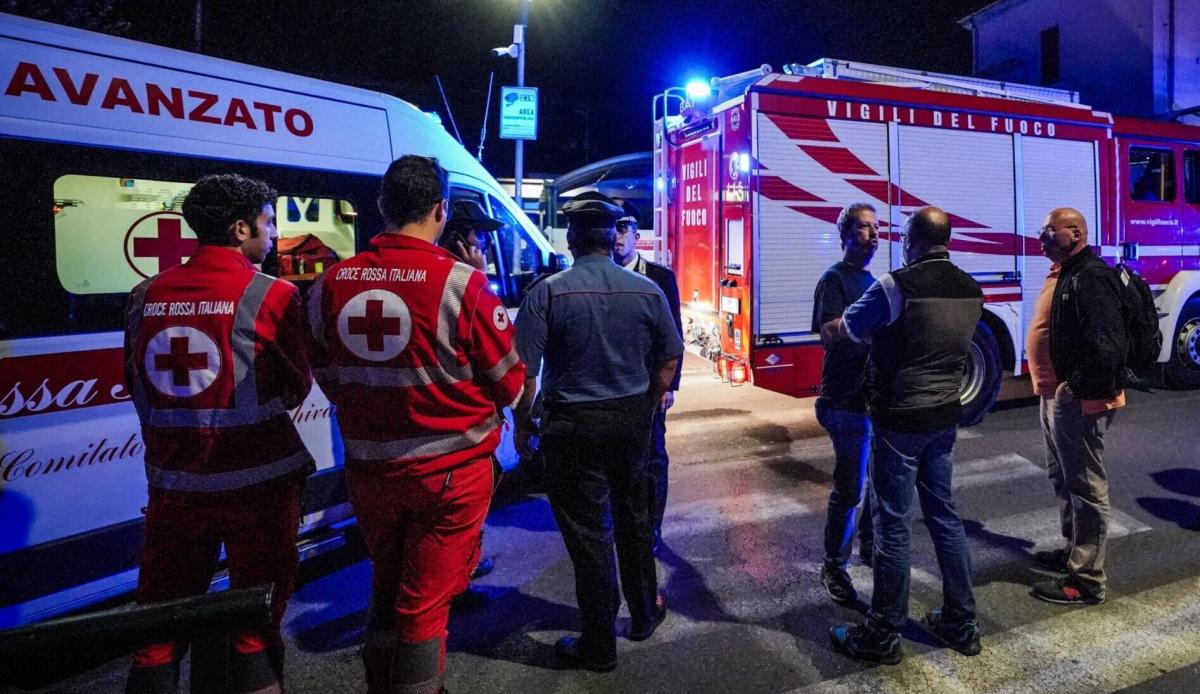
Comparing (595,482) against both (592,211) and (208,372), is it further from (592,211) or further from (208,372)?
(208,372)

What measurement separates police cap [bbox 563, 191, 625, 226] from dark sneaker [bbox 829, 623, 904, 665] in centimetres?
199

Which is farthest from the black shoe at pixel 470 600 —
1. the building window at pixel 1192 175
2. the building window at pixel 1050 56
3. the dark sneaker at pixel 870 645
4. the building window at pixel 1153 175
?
the building window at pixel 1050 56

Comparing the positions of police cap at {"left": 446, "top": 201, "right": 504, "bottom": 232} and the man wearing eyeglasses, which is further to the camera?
police cap at {"left": 446, "top": 201, "right": 504, "bottom": 232}

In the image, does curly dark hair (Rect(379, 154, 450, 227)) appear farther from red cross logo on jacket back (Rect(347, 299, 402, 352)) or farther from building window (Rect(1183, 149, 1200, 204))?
building window (Rect(1183, 149, 1200, 204))

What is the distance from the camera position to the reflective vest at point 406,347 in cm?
206

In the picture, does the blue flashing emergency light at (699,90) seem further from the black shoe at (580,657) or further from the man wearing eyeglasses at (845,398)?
the black shoe at (580,657)

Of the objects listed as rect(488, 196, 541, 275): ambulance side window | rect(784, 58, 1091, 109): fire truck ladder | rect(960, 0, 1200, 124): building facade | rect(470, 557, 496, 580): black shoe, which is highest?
rect(960, 0, 1200, 124): building facade

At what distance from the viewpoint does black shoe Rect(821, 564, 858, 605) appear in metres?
3.45

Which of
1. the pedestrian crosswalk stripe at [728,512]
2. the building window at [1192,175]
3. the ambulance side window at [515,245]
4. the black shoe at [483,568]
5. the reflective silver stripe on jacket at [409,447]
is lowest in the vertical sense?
the black shoe at [483,568]

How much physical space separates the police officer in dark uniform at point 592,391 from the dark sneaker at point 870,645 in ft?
3.23

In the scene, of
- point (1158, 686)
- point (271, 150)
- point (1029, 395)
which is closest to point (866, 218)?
point (1158, 686)

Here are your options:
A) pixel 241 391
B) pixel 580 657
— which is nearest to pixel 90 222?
pixel 241 391

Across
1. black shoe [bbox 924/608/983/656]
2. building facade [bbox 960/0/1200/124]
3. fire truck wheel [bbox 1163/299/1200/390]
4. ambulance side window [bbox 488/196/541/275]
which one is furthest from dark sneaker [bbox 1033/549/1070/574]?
Answer: building facade [bbox 960/0/1200/124]

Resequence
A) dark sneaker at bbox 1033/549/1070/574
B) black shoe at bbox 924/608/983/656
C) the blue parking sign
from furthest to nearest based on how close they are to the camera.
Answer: the blue parking sign → dark sneaker at bbox 1033/549/1070/574 → black shoe at bbox 924/608/983/656
